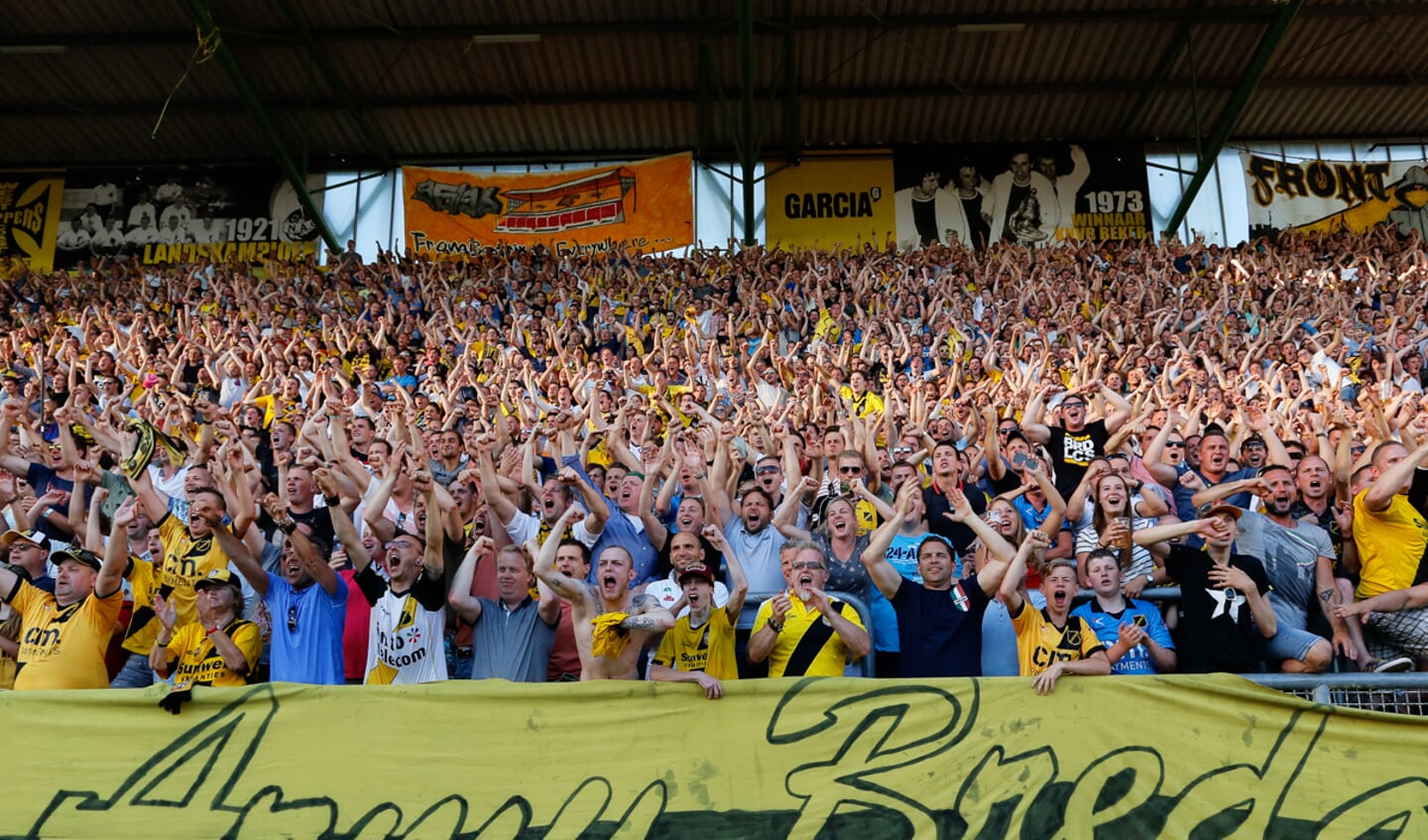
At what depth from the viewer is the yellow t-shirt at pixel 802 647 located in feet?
18.8

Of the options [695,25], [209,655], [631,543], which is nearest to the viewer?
[209,655]

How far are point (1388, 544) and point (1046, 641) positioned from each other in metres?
2.48

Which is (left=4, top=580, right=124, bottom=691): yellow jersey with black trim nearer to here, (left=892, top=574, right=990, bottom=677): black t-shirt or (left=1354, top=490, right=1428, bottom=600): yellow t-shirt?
(left=892, top=574, right=990, bottom=677): black t-shirt

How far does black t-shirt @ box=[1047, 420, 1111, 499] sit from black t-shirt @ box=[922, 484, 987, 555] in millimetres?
805

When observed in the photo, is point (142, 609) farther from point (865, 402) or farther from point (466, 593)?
point (865, 402)

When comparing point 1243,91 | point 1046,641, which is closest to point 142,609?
point 1046,641

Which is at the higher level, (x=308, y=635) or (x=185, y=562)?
(x=185, y=562)

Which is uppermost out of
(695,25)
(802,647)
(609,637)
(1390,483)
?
(695,25)

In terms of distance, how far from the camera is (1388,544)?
6.64 metres

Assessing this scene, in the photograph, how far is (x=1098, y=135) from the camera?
24359 mm

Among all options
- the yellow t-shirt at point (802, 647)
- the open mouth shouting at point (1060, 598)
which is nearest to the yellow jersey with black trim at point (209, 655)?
the yellow t-shirt at point (802, 647)

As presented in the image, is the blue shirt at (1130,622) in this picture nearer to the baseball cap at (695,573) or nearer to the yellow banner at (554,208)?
the baseball cap at (695,573)

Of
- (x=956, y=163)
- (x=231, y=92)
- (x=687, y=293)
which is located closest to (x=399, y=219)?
(x=231, y=92)

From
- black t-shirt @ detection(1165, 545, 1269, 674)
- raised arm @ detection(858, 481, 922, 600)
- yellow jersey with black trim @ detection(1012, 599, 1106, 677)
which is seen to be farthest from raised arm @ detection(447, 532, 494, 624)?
black t-shirt @ detection(1165, 545, 1269, 674)
